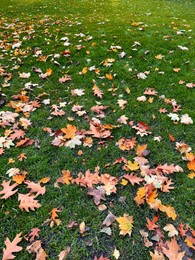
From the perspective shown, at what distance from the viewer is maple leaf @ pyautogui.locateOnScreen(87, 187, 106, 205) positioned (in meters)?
2.54

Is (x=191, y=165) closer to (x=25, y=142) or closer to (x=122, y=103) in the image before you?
(x=122, y=103)

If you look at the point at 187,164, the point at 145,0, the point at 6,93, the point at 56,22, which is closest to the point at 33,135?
the point at 6,93

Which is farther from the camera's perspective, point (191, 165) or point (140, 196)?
point (191, 165)

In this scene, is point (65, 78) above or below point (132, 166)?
above

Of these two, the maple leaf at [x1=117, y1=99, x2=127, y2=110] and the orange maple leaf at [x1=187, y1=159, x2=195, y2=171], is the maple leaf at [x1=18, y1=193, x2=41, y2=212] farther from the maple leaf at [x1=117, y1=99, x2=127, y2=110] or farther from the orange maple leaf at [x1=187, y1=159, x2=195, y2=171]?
the maple leaf at [x1=117, y1=99, x2=127, y2=110]

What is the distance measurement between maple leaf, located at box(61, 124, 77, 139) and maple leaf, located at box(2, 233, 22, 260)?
54.6 inches

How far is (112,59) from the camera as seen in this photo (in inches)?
203

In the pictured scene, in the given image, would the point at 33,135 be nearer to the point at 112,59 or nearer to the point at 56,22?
the point at 112,59

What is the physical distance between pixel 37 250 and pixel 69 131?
5.10 ft

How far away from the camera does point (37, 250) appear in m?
2.16

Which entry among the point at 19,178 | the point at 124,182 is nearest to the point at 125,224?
the point at 124,182

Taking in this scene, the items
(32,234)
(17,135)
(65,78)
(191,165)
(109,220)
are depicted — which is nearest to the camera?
(32,234)

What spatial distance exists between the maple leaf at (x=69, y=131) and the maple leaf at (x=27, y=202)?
3.23 feet

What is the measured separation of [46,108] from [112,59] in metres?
1.99
